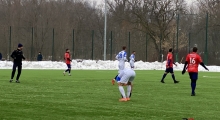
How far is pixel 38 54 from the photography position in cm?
5753

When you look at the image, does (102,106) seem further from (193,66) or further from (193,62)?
(193,62)

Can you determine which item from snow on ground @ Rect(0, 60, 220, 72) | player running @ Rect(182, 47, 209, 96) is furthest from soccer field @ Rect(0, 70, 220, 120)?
snow on ground @ Rect(0, 60, 220, 72)

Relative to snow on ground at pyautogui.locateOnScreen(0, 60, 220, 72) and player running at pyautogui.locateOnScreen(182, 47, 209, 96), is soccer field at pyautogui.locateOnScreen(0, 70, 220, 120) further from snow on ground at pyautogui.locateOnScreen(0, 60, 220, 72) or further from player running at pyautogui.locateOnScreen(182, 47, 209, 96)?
snow on ground at pyautogui.locateOnScreen(0, 60, 220, 72)

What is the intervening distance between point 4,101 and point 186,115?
603cm

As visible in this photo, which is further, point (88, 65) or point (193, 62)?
point (88, 65)

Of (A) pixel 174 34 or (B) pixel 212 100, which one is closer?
(B) pixel 212 100

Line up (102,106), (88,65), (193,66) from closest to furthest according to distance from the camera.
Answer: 1. (102,106)
2. (193,66)
3. (88,65)

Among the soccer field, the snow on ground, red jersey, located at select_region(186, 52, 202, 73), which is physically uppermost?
red jersey, located at select_region(186, 52, 202, 73)

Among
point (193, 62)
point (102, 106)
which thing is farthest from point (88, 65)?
point (102, 106)

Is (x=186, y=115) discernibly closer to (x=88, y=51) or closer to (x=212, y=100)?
(x=212, y=100)

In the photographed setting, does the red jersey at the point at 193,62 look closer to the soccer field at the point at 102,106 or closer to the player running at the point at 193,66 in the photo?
the player running at the point at 193,66

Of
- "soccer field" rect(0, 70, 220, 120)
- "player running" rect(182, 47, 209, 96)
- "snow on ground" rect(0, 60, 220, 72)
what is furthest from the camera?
"snow on ground" rect(0, 60, 220, 72)

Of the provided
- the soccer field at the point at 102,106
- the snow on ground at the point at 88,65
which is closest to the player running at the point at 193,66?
the soccer field at the point at 102,106

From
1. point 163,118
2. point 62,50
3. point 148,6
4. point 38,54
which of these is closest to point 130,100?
point 163,118
